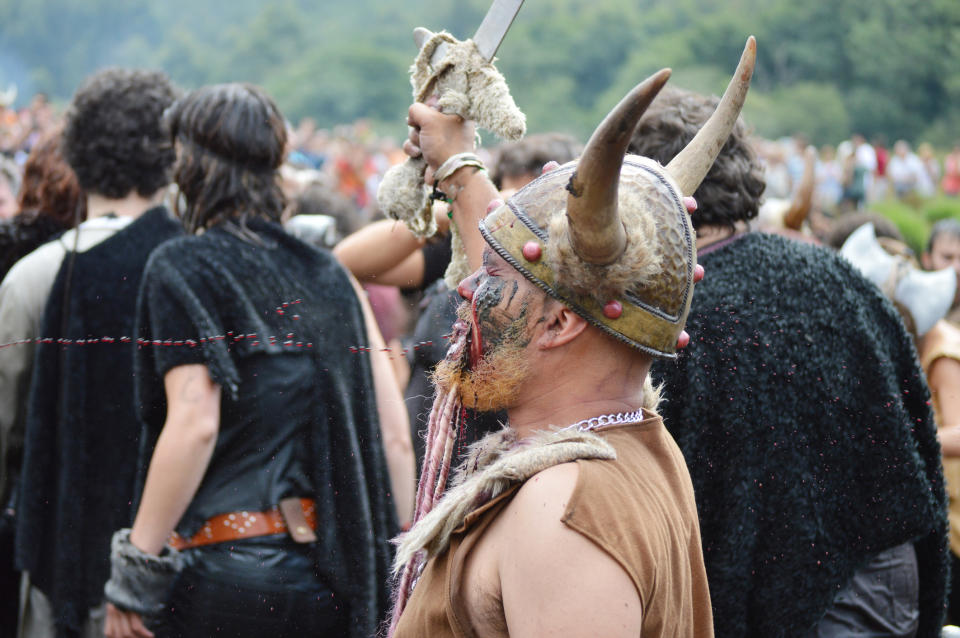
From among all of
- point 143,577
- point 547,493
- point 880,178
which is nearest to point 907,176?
point 880,178

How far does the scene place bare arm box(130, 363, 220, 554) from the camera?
2.62 metres

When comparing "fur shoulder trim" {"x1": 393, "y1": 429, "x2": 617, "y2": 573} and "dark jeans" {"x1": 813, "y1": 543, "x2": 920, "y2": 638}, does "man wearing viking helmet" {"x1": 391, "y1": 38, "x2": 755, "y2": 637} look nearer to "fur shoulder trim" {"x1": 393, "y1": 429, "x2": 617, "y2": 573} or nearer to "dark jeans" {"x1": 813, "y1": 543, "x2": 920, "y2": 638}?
"fur shoulder trim" {"x1": 393, "y1": 429, "x2": 617, "y2": 573}

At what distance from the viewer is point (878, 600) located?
269 centimetres

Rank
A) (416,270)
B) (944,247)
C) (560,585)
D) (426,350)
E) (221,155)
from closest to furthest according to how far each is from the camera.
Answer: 1. (560,585)
2. (221,155)
3. (426,350)
4. (416,270)
5. (944,247)

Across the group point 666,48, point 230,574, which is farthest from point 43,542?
point 666,48

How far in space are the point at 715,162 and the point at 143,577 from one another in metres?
1.85

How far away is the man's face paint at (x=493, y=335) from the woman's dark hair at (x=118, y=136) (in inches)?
83.8

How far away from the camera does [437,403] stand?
73.2 inches

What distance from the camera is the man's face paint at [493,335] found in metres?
1.63

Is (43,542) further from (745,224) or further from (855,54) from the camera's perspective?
(855,54)

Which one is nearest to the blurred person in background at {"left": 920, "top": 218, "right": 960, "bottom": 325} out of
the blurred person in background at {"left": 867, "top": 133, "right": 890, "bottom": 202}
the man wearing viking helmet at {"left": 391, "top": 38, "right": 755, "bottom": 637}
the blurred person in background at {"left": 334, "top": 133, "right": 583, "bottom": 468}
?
the blurred person in background at {"left": 334, "top": 133, "right": 583, "bottom": 468}

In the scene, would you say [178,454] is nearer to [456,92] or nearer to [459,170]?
[459,170]

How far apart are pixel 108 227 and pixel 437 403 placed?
1999 mm

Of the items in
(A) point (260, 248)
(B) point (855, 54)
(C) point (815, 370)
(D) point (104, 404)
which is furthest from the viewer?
(B) point (855, 54)
